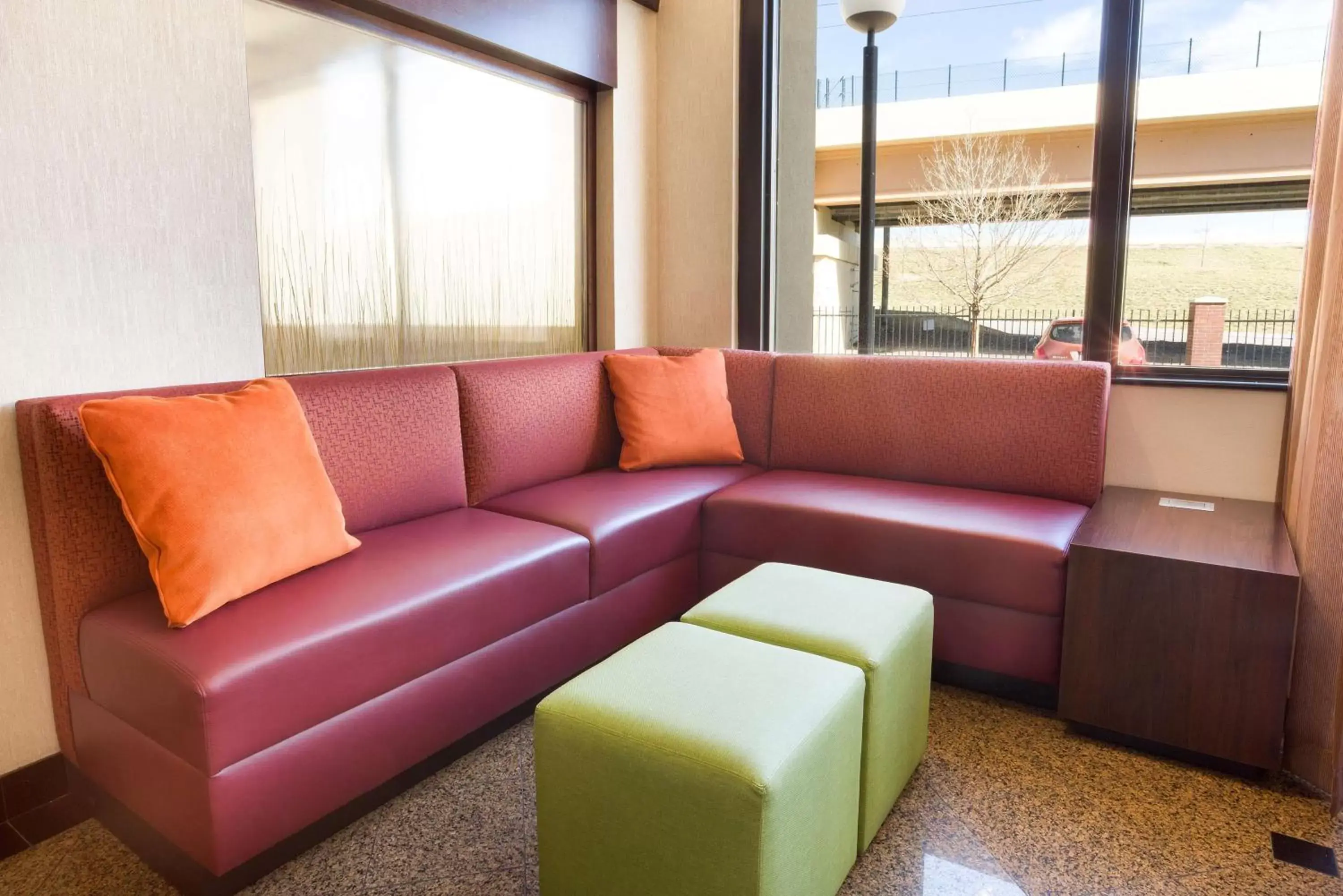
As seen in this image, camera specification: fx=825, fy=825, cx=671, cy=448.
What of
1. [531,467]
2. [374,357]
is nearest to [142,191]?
[374,357]

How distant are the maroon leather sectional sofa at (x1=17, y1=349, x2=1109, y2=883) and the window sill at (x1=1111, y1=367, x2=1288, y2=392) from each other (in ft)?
0.88

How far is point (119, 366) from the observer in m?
1.88

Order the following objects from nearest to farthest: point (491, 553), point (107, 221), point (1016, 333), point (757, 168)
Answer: point (107, 221), point (491, 553), point (1016, 333), point (757, 168)

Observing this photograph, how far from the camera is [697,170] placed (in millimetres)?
3650

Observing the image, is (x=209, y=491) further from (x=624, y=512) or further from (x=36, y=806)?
(x=624, y=512)

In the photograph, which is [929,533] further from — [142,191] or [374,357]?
[142,191]

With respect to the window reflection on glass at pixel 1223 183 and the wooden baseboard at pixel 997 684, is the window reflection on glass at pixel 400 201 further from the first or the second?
the window reflection on glass at pixel 1223 183

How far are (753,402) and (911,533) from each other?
3.56ft

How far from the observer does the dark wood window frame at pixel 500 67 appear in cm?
242

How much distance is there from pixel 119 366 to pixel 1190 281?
315 cm

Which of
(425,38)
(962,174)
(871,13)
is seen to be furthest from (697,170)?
(425,38)

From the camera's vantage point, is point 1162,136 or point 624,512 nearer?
→ point 624,512

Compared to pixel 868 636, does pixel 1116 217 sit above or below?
above

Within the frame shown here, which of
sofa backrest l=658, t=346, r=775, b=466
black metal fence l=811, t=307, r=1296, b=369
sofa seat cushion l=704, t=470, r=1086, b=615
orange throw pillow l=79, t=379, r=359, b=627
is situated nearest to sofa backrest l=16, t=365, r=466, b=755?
orange throw pillow l=79, t=379, r=359, b=627
